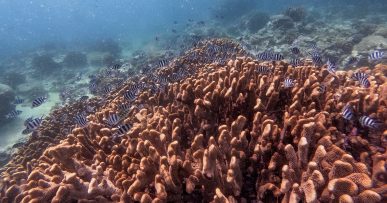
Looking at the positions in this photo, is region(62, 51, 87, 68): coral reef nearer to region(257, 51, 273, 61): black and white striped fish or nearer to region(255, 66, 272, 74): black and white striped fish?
region(257, 51, 273, 61): black and white striped fish

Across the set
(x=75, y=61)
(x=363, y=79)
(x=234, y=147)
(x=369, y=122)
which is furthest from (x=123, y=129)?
(x=75, y=61)

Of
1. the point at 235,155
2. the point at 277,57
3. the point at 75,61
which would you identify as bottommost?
the point at 235,155

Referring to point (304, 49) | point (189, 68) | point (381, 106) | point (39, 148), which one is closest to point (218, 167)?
point (381, 106)

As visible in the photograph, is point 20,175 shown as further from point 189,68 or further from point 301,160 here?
point 189,68

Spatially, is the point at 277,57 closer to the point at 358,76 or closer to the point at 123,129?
the point at 358,76

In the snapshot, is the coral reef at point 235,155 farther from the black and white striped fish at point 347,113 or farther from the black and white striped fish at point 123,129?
the black and white striped fish at point 347,113

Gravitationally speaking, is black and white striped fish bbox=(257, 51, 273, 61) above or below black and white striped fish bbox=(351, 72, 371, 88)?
above

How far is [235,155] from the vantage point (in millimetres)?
3119

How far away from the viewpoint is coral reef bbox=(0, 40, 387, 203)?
8.87 feet

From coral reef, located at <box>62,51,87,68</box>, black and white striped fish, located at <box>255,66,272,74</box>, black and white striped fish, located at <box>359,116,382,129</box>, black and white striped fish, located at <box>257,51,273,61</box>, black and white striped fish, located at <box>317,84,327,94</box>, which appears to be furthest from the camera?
coral reef, located at <box>62,51,87,68</box>

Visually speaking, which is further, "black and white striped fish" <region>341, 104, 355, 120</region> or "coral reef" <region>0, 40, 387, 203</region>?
"black and white striped fish" <region>341, 104, 355, 120</region>

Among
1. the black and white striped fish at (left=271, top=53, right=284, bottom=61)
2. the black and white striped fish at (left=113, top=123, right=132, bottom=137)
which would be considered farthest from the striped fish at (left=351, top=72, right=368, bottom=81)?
the black and white striped fish at (left=113, top=123, right=132, bottom=137)

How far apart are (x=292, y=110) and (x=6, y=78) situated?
94.9 feet

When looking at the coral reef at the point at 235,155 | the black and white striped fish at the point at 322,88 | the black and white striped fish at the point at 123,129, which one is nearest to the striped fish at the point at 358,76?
the coral reef at the point at 235,155
